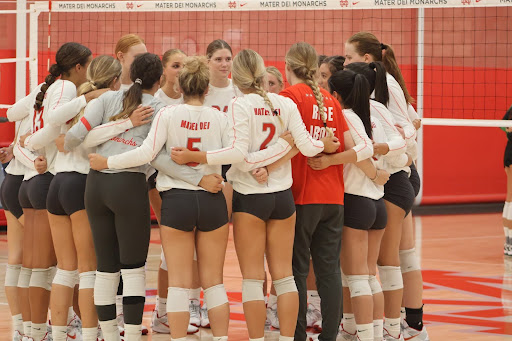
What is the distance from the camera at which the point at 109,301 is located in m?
4.87

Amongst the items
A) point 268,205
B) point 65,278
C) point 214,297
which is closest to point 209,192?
point 268,205

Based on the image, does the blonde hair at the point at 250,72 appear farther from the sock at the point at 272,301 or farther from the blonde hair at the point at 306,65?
the sock at the point at 272,301

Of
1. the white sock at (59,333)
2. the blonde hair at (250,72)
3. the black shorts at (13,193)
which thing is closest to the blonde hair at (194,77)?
the blonde hair at (250,72)

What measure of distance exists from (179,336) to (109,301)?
1.69 feet

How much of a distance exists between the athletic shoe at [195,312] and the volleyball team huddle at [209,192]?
2.73 feet

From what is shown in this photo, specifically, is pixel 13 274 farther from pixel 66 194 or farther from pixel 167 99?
pixel 167 99

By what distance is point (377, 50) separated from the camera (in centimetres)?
561

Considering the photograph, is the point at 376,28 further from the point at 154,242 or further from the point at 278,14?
the point at 154,242

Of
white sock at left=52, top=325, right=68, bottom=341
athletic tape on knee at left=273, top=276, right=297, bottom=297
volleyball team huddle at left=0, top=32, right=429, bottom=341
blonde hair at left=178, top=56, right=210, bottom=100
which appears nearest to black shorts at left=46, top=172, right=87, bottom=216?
volleyball team huddle at left=0, top=32, right=429, bottom=341

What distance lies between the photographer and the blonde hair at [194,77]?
4688 millimetres

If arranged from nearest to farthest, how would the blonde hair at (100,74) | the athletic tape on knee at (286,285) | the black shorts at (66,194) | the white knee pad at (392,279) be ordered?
the athletic tape on knee at (286,285) < the black shorts at (66,194) < the blonde hair at (100,74) < the white knee pad at (392,279)

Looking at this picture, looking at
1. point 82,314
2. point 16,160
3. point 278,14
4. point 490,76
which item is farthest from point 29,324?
point 490,76

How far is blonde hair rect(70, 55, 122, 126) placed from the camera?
504cm

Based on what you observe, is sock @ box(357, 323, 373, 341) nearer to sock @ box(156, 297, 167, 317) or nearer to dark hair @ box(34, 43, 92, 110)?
sock @ box(156, 297, 167, 317)
